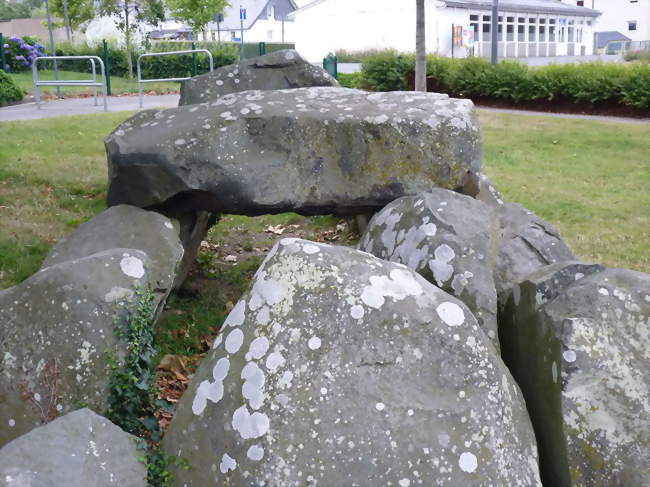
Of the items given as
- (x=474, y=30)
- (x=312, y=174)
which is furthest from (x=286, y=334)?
(x=474, y=30)

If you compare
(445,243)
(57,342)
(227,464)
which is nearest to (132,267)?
(57,342)

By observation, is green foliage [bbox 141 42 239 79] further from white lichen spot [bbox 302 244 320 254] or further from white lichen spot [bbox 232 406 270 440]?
white lichen spot [bbox 232 406 270 440]

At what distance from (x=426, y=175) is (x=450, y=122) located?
0.40 m

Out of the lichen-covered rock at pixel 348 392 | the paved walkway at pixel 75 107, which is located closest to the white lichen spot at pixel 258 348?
the lichen-covered rock at pixel 348 392

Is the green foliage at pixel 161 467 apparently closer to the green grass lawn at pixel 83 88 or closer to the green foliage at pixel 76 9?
the green grass lawn at pixel 83 88

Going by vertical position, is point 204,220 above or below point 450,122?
below

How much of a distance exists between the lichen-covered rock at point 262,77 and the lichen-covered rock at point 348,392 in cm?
336

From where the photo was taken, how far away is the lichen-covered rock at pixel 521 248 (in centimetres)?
425

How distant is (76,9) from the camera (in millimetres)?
38281

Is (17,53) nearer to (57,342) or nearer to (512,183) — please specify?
(512,183)

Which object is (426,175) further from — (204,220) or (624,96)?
(624,96)

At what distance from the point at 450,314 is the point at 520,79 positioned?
16.0 m

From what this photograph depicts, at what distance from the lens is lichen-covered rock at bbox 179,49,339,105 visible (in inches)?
246

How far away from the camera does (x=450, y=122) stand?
16.7 feet
